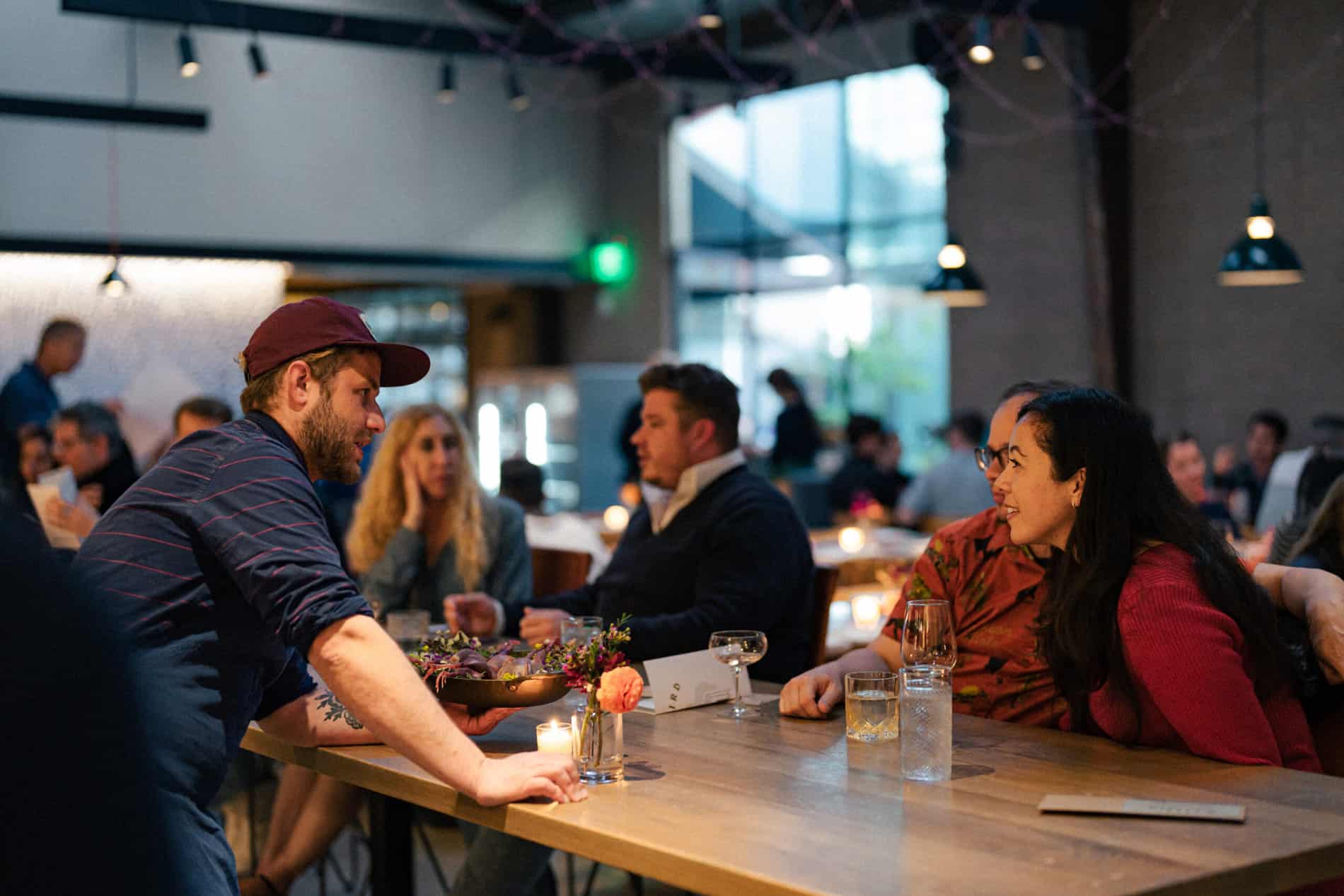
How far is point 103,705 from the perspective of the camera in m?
1.54

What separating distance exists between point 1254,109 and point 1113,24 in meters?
1.16

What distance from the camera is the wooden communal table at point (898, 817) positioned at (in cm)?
181

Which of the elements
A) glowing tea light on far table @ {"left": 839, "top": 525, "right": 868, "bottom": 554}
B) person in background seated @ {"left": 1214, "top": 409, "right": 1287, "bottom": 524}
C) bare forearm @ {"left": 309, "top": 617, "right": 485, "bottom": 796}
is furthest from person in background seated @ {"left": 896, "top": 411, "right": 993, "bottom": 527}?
bare forearm @ {"left": 309, "top": 617, "right": 485, "bottom": 796}

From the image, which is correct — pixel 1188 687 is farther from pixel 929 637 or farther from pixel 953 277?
pixel 953 277

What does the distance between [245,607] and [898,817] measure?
3.24 ft

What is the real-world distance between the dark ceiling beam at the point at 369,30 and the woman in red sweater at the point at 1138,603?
7347mm

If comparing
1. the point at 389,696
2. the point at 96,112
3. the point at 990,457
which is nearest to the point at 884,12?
the point at 96,112

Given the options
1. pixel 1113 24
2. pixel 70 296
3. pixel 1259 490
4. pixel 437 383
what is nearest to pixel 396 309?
pixel 437 383

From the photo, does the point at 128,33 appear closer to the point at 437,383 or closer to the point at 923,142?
the point at 437,383

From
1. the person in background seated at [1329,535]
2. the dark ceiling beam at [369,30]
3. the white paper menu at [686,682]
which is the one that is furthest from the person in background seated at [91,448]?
the person in background seated at [1329,535]

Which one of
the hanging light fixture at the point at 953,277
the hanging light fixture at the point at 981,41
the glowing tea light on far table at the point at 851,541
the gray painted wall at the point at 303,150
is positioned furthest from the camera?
the gray painted wall at the point at 303,150

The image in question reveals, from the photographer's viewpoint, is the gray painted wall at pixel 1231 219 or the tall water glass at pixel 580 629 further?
the gray painted wall at pixel 1231 219

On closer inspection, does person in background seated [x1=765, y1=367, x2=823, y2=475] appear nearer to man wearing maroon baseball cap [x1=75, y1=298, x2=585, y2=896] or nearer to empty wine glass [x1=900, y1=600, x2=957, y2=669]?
empty wine glass [x1=900, y1=600, x2=957, y2=669]

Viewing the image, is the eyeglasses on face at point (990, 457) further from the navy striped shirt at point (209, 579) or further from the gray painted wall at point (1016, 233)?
the gray painted wall at point (1016, 233)
